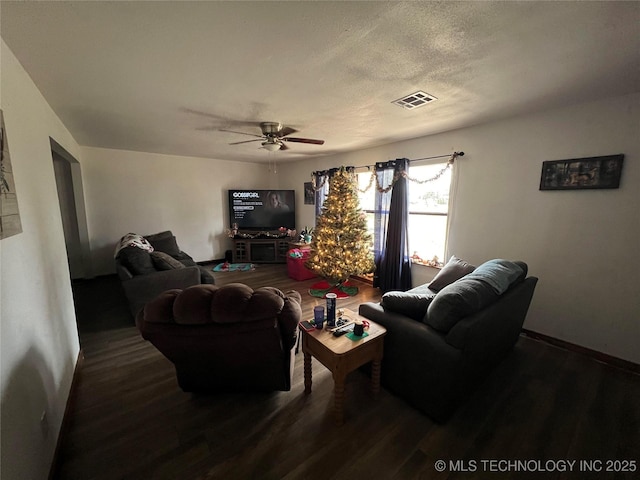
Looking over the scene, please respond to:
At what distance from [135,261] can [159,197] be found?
2.43 meters

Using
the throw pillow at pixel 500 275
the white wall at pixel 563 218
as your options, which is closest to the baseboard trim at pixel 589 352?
the white wall at pixel 563 218

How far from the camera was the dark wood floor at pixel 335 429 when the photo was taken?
1.40m

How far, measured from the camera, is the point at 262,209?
5.72m

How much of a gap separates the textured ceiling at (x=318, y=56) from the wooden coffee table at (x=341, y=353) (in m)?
1.81

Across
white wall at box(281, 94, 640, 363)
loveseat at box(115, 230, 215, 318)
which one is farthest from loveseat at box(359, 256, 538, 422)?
loveseat at box(115, 230, 215, 318)

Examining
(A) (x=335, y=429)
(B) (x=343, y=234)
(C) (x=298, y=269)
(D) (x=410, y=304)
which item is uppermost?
(B) (x=343, y=234)

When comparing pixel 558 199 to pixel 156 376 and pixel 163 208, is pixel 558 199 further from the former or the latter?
pixel 163 208

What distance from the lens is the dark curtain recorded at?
3643 mm

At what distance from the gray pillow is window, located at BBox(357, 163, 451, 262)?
1.79m

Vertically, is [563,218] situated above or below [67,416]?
above

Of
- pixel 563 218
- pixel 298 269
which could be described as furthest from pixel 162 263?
pixel 563 218

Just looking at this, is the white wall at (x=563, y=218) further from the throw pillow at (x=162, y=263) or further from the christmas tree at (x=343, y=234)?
the throw pillow at (x=162, y=263)

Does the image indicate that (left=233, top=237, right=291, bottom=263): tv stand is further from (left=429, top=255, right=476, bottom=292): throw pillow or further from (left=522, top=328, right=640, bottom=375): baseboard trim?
(left=522, top=328, right=640, bottom=375): baseboard trim

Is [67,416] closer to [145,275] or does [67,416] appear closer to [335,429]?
[145,275]
